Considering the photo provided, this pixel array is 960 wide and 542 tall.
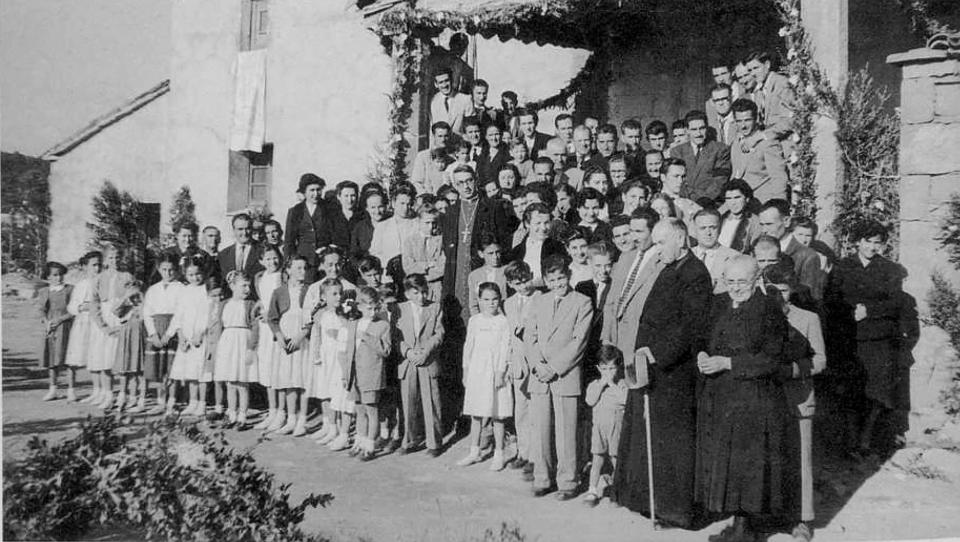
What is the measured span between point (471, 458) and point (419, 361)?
779 millimetres

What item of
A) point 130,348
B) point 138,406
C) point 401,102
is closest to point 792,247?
point 401,102

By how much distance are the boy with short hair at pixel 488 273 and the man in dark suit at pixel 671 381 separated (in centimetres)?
156

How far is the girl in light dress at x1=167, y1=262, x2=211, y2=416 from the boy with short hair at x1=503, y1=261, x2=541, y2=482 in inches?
109

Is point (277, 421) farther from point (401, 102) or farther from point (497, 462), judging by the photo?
point (401, 102)

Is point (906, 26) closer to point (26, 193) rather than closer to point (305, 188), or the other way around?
point (305, 188)

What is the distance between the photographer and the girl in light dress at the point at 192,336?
289 inches

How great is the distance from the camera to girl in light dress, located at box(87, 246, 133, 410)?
7.61m

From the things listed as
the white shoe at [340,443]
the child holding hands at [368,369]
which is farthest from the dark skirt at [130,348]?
the child holding hands at [368,369]

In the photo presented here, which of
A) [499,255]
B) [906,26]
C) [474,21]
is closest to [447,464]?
[499,255]

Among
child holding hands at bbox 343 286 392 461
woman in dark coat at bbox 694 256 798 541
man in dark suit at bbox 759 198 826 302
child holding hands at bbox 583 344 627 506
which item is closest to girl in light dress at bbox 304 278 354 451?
child holding hands at bbox 343 286 392 461

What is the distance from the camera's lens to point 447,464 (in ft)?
20.3

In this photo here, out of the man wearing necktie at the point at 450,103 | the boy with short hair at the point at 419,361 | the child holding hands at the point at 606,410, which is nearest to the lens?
the child holding hands at the point at 606,410

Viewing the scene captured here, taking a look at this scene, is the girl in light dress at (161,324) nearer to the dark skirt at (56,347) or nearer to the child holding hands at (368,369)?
the dark skirt at (56,347)

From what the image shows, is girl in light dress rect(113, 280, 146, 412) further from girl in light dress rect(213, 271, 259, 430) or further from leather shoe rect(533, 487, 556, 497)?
leather shoe rect(533, 487, 556, 497)
